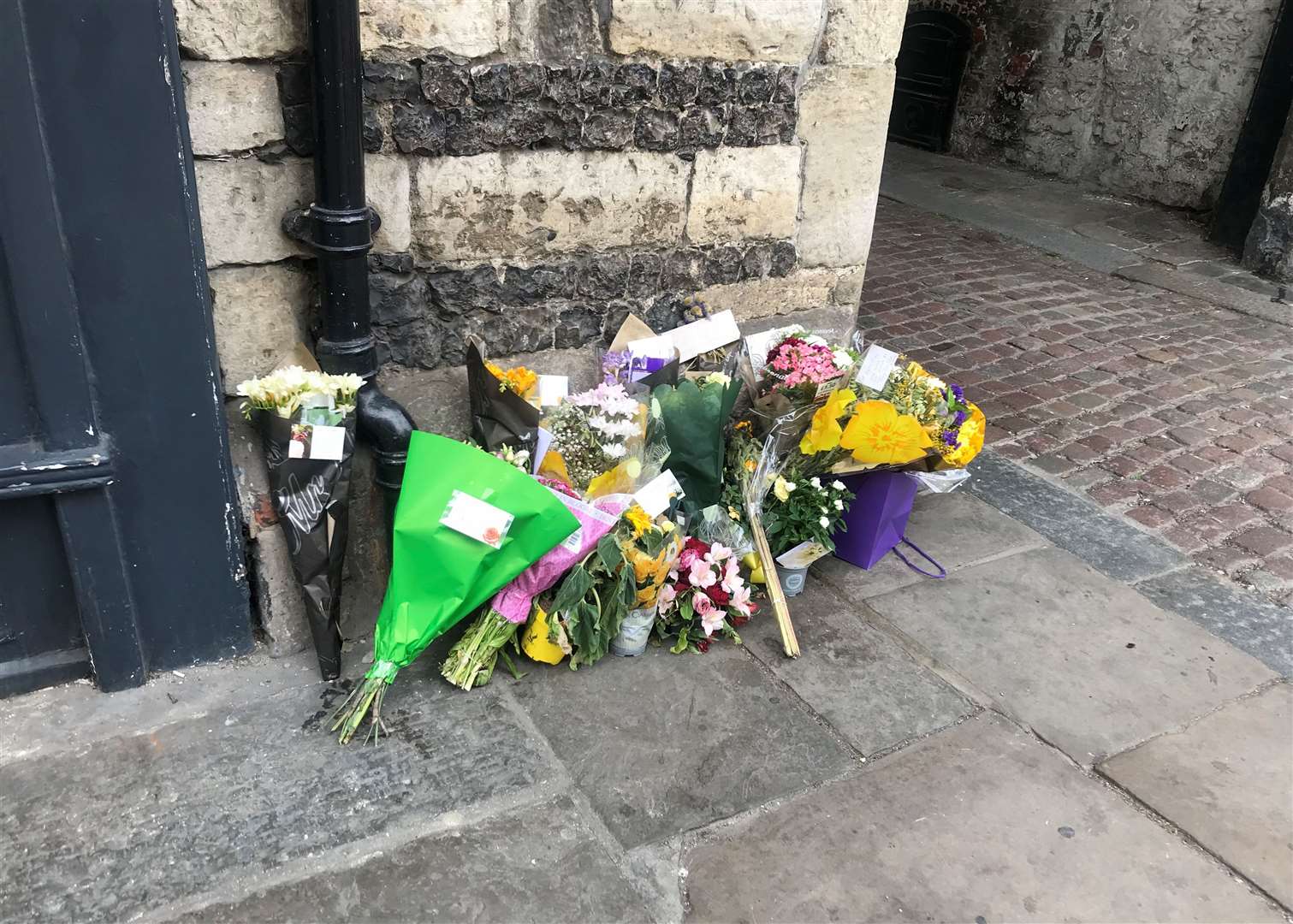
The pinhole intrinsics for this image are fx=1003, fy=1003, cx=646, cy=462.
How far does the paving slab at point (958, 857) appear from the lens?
228 centimetres

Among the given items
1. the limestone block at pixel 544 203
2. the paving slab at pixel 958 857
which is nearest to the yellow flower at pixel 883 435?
the limestone block at pixel 544 203

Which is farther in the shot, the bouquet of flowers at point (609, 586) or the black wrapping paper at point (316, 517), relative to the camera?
the bouquet of flowers at point (609, 586)

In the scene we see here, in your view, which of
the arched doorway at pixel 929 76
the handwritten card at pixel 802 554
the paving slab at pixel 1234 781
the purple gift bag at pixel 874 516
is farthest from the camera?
the arched doorway at pixel 929 76

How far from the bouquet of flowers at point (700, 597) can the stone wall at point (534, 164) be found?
Answer: 0.79 metres

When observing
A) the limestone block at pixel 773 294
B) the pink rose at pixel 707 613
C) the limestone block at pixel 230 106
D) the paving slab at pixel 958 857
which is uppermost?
the limestone block at pixel 230 106

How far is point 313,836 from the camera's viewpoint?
7.63ft

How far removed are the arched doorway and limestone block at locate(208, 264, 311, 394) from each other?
A: 26.9 feet

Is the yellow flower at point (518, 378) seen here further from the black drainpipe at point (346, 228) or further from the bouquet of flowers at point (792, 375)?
the bouquet of flowers at point (792, 375)

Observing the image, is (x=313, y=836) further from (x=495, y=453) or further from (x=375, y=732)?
(x=495, y=453)

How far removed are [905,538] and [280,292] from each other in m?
2.33

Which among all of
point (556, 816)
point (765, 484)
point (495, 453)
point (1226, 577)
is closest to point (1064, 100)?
point (1226, 577)

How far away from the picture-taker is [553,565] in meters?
2.81

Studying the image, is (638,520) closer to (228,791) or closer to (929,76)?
(228,791)

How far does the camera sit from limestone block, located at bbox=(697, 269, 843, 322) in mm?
3439
